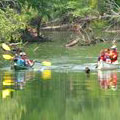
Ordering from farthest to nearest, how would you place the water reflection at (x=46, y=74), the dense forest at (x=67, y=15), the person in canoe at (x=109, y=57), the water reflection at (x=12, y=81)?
the dense forest at (x=67, y=15)
the person in canoe at (x=109, y=57)
the water reflection at (x=46, y=74)
the water reflection at (x=12, y=81)

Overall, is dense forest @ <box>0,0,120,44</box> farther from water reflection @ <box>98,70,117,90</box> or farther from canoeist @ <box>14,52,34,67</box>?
water reflection @ <box>98,70,117,90</box>

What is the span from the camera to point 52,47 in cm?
5222

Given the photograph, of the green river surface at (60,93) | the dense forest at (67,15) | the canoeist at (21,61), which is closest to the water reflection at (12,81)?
the green river surface at (60,93)

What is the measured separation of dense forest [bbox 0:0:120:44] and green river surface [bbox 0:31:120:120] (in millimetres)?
9811

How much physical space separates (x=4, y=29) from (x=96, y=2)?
1496 inches

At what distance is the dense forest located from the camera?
5246 cm

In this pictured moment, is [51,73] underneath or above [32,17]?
underneath

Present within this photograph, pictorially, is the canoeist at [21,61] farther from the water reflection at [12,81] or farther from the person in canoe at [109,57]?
the person in canoe at [109,57]

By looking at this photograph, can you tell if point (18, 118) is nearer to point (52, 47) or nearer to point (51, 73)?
point (51, 73)

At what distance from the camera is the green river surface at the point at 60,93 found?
18812mm

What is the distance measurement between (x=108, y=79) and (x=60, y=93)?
17.6ft

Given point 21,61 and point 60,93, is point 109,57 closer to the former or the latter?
point 21,61

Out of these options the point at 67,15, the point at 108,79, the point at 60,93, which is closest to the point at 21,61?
the point at 108,79

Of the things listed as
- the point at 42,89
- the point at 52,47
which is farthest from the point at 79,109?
the point at 52,47
